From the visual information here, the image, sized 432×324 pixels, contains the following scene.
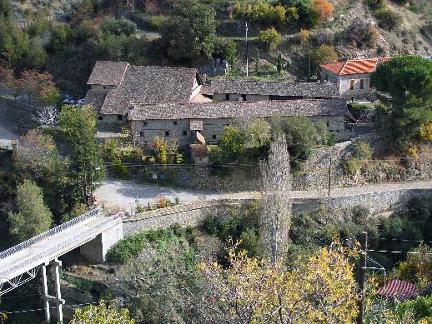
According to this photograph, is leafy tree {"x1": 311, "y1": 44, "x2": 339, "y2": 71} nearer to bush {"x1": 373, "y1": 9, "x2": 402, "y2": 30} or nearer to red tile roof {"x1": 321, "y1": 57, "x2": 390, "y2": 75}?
red tile roof {"x1": 321, "y1": 57, "x2": 390, "y2": 75}

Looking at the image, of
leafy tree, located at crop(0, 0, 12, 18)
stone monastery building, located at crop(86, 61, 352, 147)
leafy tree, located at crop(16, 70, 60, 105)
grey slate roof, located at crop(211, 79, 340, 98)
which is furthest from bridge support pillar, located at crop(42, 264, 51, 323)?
leafy tree, located at crop(0, 0, 12, 18)

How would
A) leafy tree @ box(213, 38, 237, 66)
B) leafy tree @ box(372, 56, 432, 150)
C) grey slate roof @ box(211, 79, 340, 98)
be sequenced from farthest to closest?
1. leafy tree @ box(213, 38, 237, 66)
2. grey slate roof @ box(211, 79, 340, 98)
3. leafy tree @ box(372, 56, 432, 150)

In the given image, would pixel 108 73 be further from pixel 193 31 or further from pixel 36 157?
pixel 36 157

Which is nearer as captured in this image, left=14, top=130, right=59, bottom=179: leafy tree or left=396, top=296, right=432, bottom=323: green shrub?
left=396, top=296, right=432, bottom=323: green shrub

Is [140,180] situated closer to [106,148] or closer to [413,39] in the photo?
[106,148]

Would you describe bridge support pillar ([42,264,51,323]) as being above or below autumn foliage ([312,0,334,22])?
below

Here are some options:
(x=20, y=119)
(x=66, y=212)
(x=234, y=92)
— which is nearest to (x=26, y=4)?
(x=20, y=119)

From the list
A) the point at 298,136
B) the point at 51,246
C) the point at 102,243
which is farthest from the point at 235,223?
the point at 51,246
